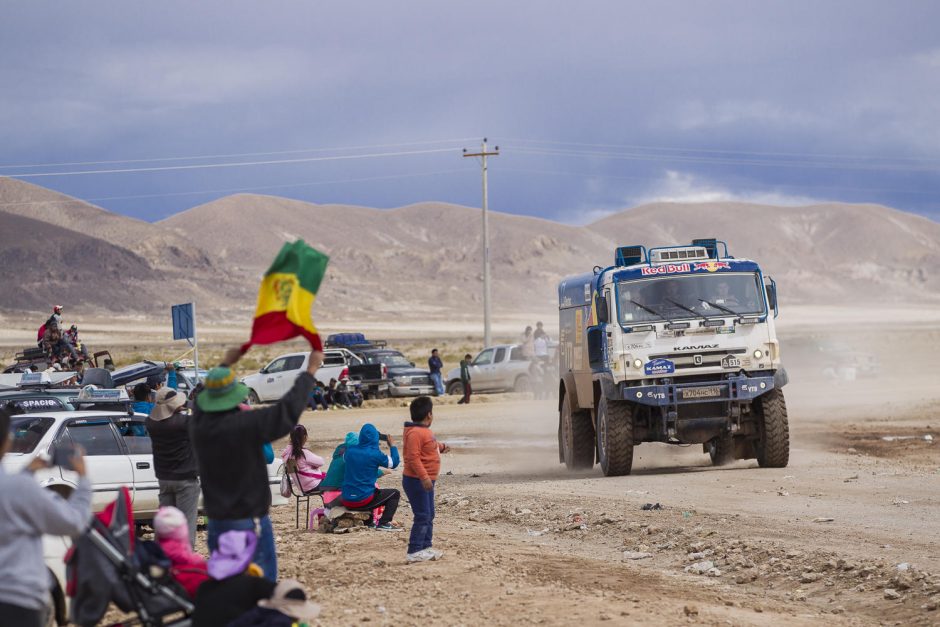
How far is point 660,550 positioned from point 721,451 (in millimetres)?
7361

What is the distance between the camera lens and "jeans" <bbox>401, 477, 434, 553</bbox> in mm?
10828

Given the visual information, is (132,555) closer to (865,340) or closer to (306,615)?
(306,615)

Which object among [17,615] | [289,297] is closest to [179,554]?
[17,615]

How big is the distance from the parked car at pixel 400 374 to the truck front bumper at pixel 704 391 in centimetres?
2225

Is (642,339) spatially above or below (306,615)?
above

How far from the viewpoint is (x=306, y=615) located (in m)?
6.29

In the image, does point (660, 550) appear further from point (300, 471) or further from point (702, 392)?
point (702, 392)

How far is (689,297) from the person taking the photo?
17.2 m

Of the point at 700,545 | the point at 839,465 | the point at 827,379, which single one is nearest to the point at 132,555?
the point at 700,545

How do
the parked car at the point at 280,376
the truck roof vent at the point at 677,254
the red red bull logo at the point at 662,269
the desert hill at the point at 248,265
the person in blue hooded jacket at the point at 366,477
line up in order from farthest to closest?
1. the desert hill at the point at 248,265
2. the parked car at the point at 280,376
3. the truck roof vent at the point at 677,254
4. the red red bull logo at the point at 662,269
5. the person in blue hooded jacket at the point at 366,477

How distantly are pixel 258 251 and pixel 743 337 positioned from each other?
526ft

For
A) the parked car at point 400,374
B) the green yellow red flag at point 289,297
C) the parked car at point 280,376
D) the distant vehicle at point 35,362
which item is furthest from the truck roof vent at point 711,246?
the parked car at point 400,374

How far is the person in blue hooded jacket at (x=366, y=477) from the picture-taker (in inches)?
518

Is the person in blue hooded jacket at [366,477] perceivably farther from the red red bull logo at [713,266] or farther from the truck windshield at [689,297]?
the red red bull logo at [713,266]
